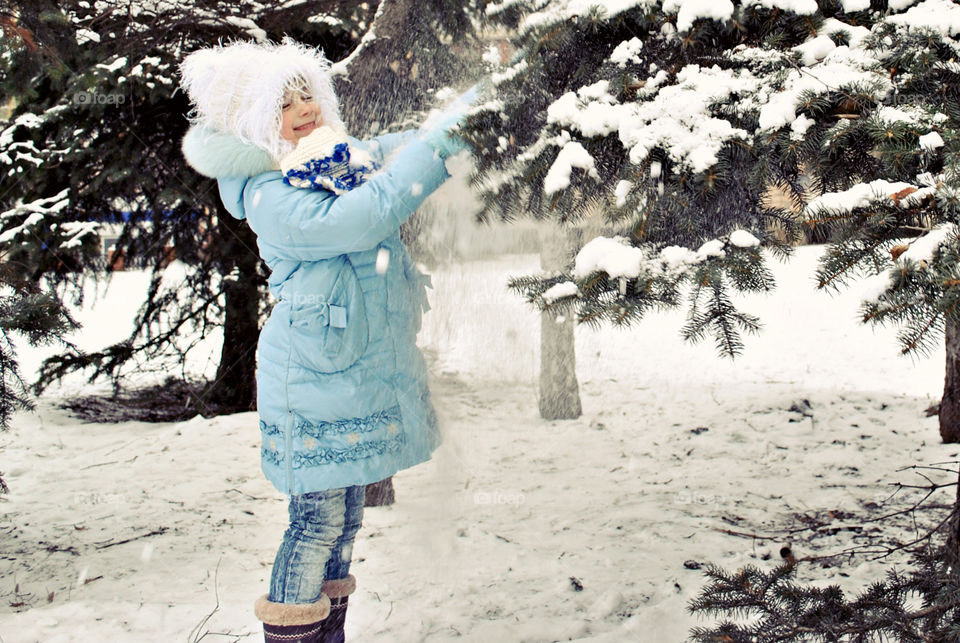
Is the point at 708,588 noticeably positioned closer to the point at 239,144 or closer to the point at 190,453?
the point at 239,144

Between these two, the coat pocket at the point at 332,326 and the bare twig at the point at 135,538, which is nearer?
the coat pocket at the point at 332,326

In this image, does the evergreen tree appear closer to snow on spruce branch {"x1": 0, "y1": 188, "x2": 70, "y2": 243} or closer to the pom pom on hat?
the pom pom on hat

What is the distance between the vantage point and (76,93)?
Result: 14.3 ft

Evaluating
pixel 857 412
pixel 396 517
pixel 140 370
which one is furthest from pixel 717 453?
pixel 140 370

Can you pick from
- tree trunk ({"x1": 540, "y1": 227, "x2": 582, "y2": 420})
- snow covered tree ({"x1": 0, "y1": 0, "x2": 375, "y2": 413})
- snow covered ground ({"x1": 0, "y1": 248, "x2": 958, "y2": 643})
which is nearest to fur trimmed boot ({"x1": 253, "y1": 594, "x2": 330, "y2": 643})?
snow covered ground ({"x1": 0, "y1": 248, "x2": 958, "y2": 643})

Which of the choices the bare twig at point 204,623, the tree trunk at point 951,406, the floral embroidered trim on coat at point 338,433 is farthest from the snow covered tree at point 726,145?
the tree trunk at point 951,406

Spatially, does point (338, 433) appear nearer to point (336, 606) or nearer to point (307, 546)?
point (307, 546)

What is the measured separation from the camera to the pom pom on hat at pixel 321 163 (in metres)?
2.18

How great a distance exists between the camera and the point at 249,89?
223cm

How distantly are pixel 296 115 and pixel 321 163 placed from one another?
0.23 meters

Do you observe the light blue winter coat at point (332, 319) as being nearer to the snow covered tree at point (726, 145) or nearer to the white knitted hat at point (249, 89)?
the white knitted hat at point (249, 89)

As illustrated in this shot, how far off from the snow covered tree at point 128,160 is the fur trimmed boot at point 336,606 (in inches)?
106
